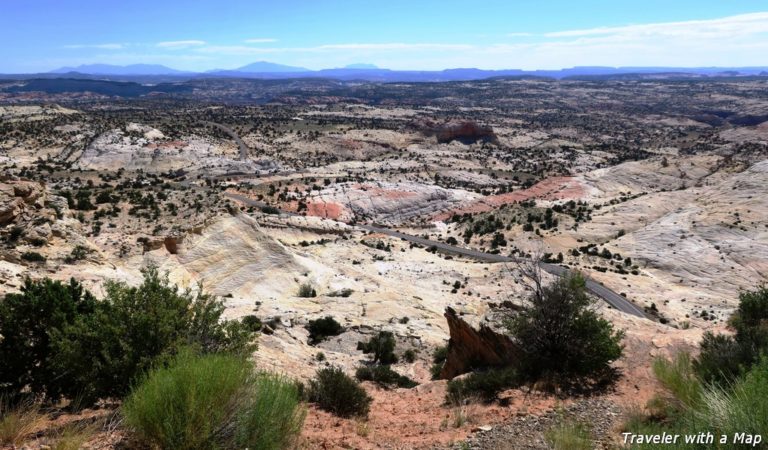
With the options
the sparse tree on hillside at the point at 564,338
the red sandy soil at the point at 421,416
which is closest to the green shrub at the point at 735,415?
the red sandy soil at the point at 421,416

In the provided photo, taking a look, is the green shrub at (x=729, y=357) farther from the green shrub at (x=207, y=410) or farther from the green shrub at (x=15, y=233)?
the green shrub at (x=15, y=233)

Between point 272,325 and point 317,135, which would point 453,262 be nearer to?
point 272,325

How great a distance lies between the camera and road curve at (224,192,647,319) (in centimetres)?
3547

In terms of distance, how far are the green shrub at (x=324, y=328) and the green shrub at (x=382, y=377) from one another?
620 cm

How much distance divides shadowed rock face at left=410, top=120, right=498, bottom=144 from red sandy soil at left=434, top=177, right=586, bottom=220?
46279mm

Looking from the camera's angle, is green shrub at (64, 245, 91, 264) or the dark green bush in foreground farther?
green shrub at (64, 245, 91, 264)

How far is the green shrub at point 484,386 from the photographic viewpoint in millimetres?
11305

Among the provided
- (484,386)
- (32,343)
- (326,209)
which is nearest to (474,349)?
(484,386)

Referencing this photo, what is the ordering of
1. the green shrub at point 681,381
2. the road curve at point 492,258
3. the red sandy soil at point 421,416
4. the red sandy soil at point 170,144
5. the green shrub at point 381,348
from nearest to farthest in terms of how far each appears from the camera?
the green shrub at point 681,381 < the red sandy soil at point 421,416 < the green shrub at point 381,348 < the road curve at point 492,258 < the red sandy soil at point 170,144

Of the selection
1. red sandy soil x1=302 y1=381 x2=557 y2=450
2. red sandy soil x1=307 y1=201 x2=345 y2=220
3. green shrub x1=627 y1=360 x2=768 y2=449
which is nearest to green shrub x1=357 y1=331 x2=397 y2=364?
red sandy soil x1=302 y1=381 x2=557 y2=450

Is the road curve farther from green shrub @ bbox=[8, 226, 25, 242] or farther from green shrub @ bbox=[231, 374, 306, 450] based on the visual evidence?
green shrub @ bbox=[8, 226, 25, 242]

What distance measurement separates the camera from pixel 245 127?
121562mm

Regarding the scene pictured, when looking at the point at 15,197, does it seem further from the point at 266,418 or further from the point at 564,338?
the point at 564,338

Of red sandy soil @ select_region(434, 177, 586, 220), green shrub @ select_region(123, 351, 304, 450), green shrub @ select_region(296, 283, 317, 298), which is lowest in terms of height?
red sandy soil @ select_region(434, 177, 586, 220)
